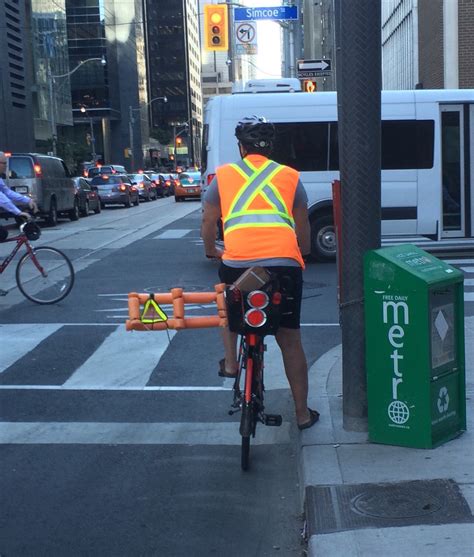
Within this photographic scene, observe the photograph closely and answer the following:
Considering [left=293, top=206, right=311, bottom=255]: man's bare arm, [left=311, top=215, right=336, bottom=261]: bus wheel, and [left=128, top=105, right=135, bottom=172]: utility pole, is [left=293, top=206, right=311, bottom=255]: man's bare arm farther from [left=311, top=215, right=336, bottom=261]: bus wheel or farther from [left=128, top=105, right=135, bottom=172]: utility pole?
[left=128, top=105, right=135, bottom=172]: utility pole

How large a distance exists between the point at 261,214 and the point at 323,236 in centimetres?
970

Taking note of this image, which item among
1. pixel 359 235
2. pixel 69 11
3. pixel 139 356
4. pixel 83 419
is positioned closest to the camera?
pixel 359 235

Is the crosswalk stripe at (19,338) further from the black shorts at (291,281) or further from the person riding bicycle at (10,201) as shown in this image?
the black shorts at (291,281)

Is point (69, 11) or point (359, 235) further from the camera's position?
point (69, 11)

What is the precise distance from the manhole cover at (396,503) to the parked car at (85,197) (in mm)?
27227

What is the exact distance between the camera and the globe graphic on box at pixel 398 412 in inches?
191

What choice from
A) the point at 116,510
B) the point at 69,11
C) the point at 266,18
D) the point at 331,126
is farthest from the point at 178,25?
the point at 116,510

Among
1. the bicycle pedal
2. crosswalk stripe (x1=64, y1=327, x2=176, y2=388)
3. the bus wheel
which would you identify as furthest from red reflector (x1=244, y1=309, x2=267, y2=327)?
the bus wheel

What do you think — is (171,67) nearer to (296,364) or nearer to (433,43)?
(433,43)

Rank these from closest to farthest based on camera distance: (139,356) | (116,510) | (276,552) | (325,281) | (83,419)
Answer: (276,552)
(116,510)
(83,419)
(139,356)
(325,281)

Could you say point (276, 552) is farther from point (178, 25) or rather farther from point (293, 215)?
point (178, 25)

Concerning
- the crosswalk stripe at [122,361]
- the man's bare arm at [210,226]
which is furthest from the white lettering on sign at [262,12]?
the man's bare arm at [210,226]

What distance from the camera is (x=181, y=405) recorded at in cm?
655

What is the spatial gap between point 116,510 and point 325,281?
321 inches
